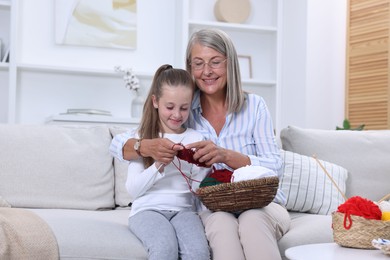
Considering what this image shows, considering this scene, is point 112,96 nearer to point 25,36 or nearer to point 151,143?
point 25,36

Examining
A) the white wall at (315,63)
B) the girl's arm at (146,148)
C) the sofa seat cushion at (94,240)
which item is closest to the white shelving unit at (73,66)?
the white wall at (315,63)

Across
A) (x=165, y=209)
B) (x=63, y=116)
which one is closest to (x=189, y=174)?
(x=165, y=209)

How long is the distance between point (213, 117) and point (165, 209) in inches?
17.2

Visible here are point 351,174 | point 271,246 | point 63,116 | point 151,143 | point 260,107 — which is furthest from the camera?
point 63,116

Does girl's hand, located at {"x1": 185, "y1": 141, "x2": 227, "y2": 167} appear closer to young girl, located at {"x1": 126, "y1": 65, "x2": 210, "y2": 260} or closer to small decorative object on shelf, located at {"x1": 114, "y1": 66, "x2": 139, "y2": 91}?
young girl, located at {"x1": 126, "y1": 65, "x2": 210, "y2": 260}

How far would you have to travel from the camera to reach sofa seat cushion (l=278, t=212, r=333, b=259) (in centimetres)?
216

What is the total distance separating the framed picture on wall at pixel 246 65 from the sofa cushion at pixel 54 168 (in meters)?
2.57

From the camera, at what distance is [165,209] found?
2082 mm

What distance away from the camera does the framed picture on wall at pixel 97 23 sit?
4.67 metres

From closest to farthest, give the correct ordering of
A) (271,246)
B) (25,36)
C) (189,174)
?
(271,246)
(189,174)
(25,36)

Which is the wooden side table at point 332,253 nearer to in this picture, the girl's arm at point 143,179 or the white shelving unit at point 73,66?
the girl's arm at point 143,179

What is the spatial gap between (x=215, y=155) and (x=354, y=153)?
3.93ft

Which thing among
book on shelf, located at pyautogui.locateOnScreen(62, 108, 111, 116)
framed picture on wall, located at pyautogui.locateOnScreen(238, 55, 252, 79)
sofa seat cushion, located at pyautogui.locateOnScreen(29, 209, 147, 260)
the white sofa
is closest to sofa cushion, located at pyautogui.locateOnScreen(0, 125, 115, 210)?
the white sofa

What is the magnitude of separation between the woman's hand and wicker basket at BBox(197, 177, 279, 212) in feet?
0.36
